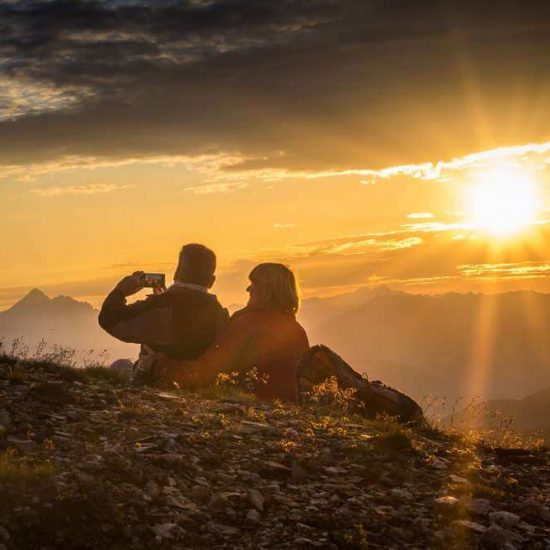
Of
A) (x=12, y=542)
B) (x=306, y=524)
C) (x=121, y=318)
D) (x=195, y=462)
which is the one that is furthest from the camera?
(x=121, y=318)

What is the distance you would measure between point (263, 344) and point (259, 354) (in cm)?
21

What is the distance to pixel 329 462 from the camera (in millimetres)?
9031

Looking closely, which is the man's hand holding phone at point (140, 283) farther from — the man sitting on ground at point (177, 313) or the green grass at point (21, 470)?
the green grass at point (21, 470)

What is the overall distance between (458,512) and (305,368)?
5485 millimetres

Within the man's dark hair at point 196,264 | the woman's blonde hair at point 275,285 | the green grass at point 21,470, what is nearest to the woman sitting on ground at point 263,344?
the woman's blonde hair at point 275,285

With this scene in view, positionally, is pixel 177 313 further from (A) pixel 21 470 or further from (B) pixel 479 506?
(B) pixel 479 506

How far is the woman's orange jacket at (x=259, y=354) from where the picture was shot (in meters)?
13.7

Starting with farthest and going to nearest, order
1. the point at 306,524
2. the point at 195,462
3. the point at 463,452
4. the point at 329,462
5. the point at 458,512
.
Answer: the point at 463,452, the point at 329,462, the point at 195,462, the point at 458,512, the point at 306,524

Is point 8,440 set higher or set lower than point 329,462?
higher

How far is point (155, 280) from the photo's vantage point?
14.3 meters

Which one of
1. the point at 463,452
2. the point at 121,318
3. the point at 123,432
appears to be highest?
the point at 121,318

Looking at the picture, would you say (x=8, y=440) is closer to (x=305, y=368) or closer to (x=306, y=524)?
(x=306, y=524)

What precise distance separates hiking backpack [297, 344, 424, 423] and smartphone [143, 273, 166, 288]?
3.27 m

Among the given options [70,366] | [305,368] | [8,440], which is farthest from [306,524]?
[70,366]
